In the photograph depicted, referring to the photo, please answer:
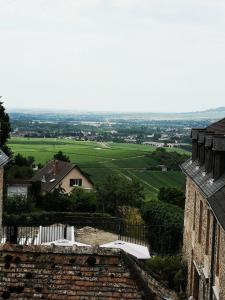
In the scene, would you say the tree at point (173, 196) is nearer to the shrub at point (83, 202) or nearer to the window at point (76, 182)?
the shrub at point (83, 202)

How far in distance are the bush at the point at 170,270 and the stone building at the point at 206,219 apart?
0.44 metres

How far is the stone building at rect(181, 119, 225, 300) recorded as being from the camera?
14961 mm

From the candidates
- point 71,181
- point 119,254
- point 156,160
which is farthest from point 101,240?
point 156,160

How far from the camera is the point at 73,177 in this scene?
211ft

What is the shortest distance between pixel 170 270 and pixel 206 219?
535 cm

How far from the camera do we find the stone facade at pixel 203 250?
15289mm

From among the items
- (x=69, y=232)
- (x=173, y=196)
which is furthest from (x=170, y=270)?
(x=173, y=196)

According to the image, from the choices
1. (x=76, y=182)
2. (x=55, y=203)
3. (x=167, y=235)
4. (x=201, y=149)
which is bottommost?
(x=76, y=182)

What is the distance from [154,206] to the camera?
127 ft

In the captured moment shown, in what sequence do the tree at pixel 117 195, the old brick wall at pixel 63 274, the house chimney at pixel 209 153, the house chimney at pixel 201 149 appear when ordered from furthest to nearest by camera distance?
the tree at pixel 117 195
the house chimney at pixel 201 149
the house chimney at pixel 209 153
the old brick wall at pixel 63 274

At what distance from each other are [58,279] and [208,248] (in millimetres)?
9355

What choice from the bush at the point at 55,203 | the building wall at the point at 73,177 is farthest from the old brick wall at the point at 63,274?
the building wall at the point at 73,177

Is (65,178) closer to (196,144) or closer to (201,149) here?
(196,144)

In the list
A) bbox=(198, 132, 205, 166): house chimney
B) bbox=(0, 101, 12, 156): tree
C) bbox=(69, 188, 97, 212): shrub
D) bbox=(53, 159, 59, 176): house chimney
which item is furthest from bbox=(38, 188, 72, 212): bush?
bbox=(198, 132, 205, 166): house chimney
